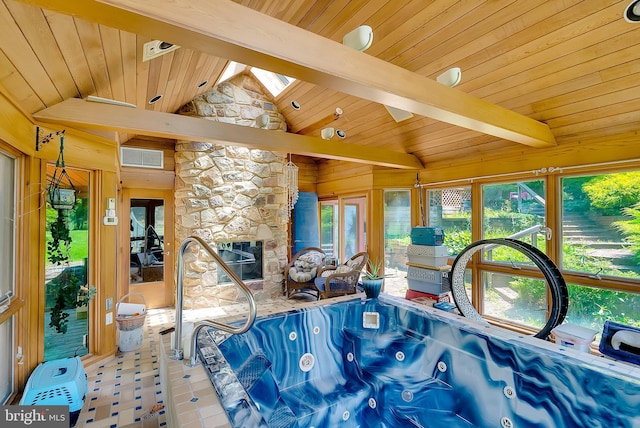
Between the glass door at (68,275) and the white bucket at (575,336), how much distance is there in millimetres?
3796

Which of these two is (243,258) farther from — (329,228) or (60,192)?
(60,192)

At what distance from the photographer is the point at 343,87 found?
1.72 metres

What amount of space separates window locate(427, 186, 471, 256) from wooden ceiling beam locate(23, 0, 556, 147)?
199 centimetres

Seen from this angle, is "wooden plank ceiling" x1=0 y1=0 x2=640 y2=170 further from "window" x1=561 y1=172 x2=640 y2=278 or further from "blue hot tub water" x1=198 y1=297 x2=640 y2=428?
"blue hot tub water" x1=198 y1=297 x2=640 y2=428

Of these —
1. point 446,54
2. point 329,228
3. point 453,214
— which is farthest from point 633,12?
point 329,228

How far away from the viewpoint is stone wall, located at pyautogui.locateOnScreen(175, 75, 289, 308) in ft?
14.2

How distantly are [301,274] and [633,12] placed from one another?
14.0ft

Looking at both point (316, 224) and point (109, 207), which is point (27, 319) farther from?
point (316, 224)

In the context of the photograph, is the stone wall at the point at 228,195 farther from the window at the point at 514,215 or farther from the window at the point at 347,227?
the window at the point at 514,215

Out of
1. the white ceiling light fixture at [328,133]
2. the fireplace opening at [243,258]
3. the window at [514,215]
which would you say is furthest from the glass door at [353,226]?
the window at [514,215]

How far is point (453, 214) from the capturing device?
4203 millimetres

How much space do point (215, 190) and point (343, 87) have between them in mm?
3255

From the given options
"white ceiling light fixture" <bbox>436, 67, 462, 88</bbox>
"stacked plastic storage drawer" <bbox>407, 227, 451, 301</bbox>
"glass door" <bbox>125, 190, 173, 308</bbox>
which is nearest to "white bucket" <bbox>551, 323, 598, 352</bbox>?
"stacked plastic storage drawer" <bbox>407, 227, 451, 301</bbox>

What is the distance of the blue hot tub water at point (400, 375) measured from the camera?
162 cm
